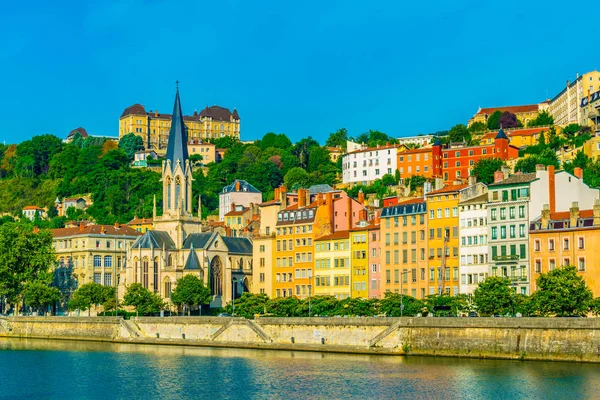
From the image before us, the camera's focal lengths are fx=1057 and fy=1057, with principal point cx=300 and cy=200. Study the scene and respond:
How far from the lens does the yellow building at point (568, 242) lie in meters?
78.3

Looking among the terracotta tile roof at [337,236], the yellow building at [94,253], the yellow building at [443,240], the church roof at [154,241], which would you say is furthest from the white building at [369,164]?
the yellow building at [443,240]

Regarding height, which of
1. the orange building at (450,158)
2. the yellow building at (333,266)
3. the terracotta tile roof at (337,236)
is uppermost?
the orange building at (450,158)

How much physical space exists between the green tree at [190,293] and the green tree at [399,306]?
106 ft

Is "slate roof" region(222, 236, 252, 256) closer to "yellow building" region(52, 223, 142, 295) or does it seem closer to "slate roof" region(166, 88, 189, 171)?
"slate roof" region(166, 88, 189, 171)

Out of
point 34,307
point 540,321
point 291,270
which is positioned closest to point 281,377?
point 540,321

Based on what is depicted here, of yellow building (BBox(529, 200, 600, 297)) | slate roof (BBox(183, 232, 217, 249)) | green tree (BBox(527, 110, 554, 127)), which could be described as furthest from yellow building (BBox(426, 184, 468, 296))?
green tree (BBox(527, 110, 554, 127))

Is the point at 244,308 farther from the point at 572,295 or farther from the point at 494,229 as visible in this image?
the point at 572,295

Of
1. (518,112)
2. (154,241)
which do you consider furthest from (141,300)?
(518,112)

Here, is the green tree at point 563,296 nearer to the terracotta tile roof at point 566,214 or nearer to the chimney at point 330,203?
the terracotta tile roof at point 566,214

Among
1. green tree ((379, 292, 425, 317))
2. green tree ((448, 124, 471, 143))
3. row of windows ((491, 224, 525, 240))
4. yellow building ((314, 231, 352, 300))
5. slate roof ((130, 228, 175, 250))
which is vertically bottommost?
green tree ((379, 292, 425, 317))

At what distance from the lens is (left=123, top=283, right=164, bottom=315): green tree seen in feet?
351

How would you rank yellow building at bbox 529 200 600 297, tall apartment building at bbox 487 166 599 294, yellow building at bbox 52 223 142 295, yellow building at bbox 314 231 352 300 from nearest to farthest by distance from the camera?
yellow building at bbox 529 200 600 297 → tall apartment building at bbox 487 166 599 294 → yellow building at bbox 314 231 352 300 → yellow building at bbox 52 223 142 295

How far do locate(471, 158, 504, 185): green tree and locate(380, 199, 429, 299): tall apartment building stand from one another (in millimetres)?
29041

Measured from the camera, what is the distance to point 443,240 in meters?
91.2
